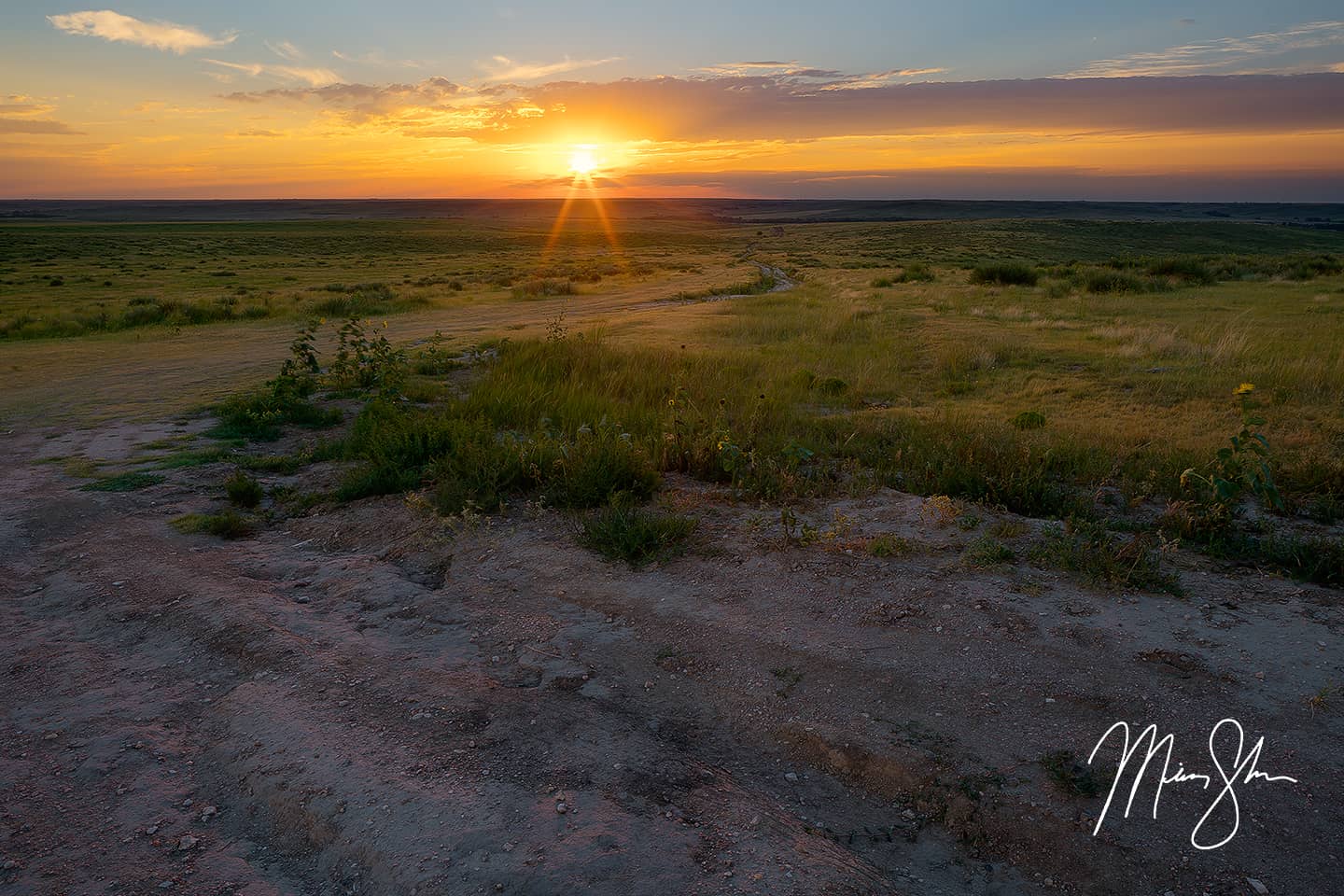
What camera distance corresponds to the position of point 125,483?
617 cm

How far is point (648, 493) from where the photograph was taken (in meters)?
5.70

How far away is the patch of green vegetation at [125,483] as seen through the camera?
6.05 meters

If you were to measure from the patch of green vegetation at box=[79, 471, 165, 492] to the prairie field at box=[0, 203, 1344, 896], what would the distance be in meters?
0.05

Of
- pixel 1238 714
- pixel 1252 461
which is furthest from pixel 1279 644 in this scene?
pixel 1252 461

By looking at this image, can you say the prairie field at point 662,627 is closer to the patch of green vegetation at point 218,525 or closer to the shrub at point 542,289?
the patch of green vegetation at point 218,525

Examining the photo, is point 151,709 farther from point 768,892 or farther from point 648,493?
point 648,493

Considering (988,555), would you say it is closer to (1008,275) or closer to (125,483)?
(125,483)

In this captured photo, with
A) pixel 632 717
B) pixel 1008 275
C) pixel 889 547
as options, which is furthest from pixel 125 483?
pixel 1008 275

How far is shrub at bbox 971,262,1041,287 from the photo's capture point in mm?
24688

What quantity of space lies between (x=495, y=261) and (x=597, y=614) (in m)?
55.7

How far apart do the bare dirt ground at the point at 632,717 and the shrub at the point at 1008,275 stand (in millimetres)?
22236

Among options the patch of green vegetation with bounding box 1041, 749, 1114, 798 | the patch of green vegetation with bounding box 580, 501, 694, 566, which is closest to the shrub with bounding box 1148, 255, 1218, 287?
the patch of green vegetation with bounding box 580, 501, 694, 566

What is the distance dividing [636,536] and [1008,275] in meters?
23.5

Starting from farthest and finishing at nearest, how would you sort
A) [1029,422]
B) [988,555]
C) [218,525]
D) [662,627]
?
[1029,422] < [218,525] < [988,555] < [662,627]
